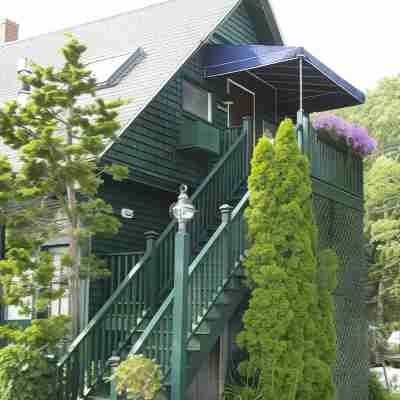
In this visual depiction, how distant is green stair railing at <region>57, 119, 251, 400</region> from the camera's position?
859 cm

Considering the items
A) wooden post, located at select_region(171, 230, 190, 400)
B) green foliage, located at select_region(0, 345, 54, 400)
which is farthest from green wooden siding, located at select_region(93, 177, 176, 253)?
wooden post, located at select_region(171, 230, 190, 400)

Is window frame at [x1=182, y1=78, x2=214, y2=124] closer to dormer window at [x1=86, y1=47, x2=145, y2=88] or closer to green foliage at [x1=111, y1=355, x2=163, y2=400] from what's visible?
dormer window at [x1=86, y1=47, x2=145, y2=88]

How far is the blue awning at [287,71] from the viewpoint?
11.3 m

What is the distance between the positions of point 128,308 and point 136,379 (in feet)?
7.06

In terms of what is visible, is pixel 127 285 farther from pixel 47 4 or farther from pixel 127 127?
pixel 47 4

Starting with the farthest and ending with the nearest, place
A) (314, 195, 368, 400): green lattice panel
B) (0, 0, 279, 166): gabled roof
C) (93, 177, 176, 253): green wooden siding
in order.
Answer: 1. (0, 0, 279, 166): gabled roof
2. (314, 195, 368, 400): green lattice panel
3. (93, 177, 176, 253): green wooden siding

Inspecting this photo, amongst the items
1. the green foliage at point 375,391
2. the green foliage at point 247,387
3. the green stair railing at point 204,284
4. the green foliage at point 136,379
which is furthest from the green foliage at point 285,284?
the green foliage at point 375,391

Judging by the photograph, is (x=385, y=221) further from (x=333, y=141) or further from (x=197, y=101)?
(x=197, y=101)

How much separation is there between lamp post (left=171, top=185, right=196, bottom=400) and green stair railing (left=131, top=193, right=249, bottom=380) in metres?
0.18

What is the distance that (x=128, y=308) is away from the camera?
9.16 m

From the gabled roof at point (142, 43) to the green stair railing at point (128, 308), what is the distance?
72.5 inches

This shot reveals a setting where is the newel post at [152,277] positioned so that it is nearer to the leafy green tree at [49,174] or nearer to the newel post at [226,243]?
the leafy green tree at [49,174]

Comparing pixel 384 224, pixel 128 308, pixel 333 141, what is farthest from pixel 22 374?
pixel 384 224

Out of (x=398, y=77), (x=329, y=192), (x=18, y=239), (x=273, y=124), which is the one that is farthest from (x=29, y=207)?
(x=398, y=77)
